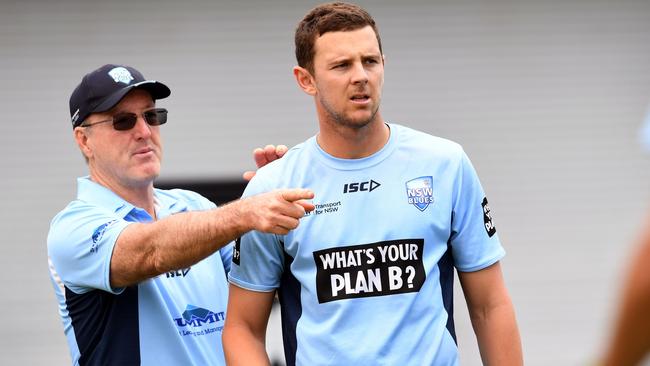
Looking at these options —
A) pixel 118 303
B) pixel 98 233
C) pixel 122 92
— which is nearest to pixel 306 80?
pixel 122 92

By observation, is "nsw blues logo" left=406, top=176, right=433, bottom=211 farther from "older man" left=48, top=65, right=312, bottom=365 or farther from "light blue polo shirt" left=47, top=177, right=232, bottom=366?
"light blue polo shirt" left=47, top=177, right=232, bottom=366

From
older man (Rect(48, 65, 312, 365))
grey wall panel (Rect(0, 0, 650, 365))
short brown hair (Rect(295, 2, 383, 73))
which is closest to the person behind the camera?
short brown hair (Rect(295, 2, 383, 73))

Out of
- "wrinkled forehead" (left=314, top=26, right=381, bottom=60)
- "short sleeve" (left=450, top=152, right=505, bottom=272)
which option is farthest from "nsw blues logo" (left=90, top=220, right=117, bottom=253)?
"short sleeve" (left=450, top=152, right=505, bottom=272)

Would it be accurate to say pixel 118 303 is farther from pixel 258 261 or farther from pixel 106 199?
pixel 258 261

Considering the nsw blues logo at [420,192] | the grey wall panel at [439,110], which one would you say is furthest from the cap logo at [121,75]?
the grey wall panel at [439,110]

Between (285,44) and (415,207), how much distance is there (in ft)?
14.3

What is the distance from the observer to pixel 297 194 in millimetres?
3285

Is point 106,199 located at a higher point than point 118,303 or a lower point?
higher

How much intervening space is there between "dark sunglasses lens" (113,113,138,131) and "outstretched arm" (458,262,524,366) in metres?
1.36

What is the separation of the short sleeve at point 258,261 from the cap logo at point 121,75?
75 cm

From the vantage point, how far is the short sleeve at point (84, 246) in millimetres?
3836

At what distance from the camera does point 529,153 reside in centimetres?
783

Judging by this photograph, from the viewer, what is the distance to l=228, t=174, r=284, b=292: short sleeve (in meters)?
3.67

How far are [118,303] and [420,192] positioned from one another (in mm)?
1166
